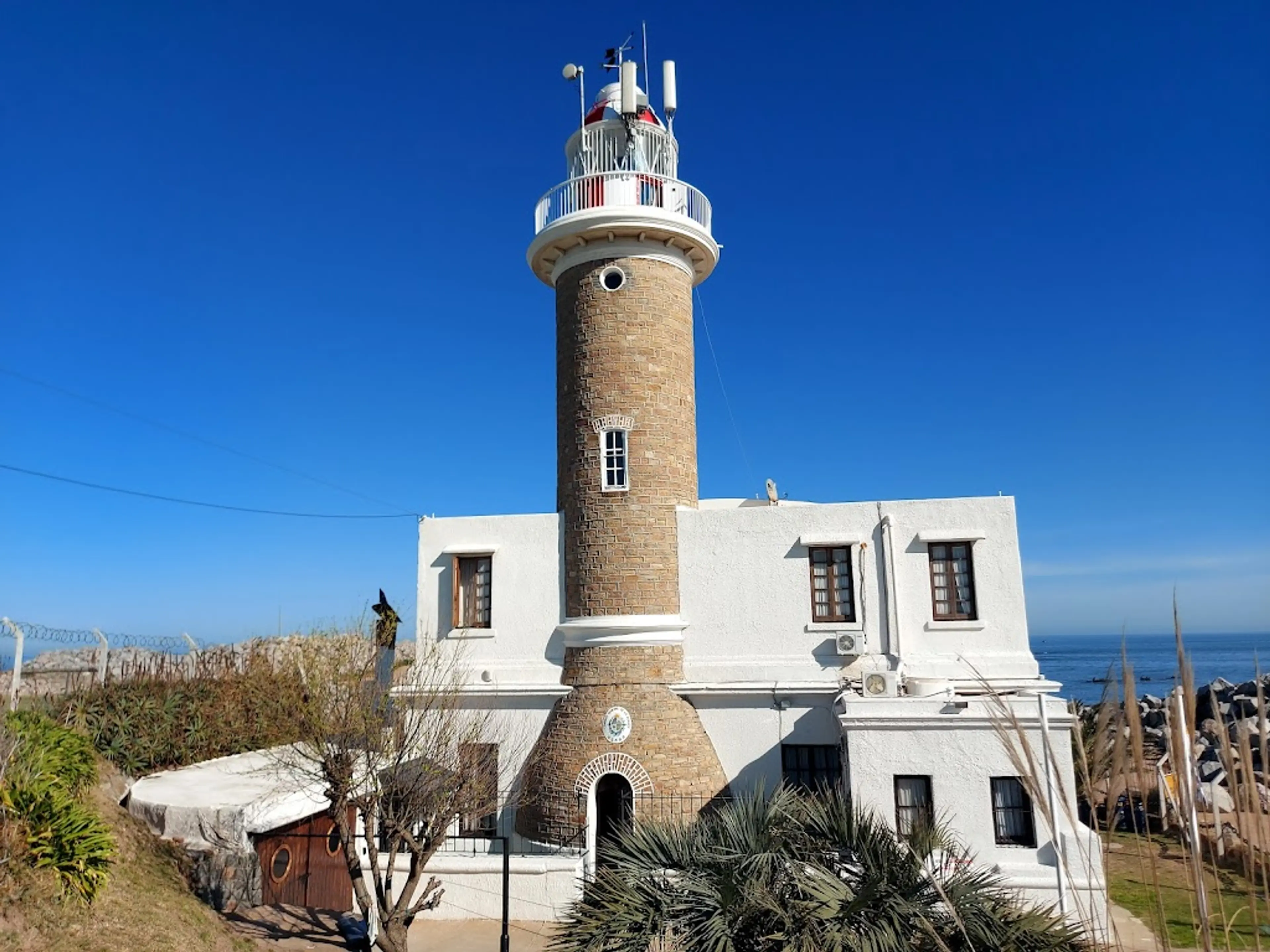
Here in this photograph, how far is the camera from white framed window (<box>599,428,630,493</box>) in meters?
16.9

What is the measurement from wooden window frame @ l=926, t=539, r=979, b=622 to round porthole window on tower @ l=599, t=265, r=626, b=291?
26.4 ft

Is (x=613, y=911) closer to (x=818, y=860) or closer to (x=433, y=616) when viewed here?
(x=818, y=860)

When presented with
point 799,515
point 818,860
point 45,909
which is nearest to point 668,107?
point 799,515

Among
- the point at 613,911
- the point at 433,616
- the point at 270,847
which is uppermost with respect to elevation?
the point at 433,616

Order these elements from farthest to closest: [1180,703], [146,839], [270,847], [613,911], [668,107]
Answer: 1. [668,107]
2. [270,847]
3. [146,839]
4. [613,911]
5. [1180,703]

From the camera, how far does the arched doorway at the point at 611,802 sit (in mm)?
15531

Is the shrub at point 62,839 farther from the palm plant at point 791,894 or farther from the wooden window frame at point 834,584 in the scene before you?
the wooden window frame at point 834,584

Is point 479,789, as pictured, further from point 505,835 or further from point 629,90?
point 629,90

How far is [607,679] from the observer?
639 inches

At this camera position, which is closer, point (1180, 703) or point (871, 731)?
point (1180, 703)

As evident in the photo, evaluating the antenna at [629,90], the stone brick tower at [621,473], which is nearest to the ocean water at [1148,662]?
the stone brick tower at [621,473]

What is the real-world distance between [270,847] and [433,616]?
228 inches

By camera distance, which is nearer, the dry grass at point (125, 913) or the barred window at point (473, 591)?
the dry grass at point (125, 913)

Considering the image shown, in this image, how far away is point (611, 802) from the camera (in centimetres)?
1600
